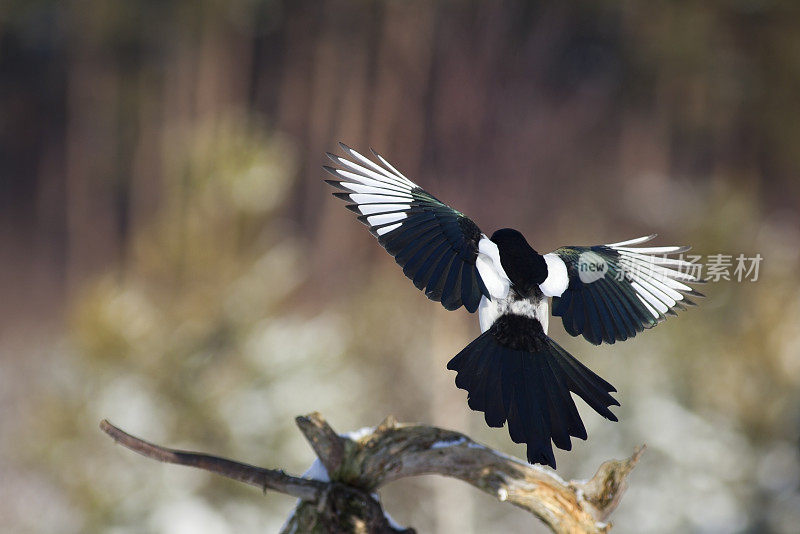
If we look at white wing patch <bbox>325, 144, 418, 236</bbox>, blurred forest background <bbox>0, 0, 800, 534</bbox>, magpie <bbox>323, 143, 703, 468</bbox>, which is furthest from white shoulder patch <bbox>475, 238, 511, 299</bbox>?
blurred forest background <bbox>0, 0, 800, 534</bbox>

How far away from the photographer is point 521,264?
3.56 ft

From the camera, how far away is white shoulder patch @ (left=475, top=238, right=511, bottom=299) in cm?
109

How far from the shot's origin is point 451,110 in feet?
9.45

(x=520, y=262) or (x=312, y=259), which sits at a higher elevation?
(x=312, y=259)

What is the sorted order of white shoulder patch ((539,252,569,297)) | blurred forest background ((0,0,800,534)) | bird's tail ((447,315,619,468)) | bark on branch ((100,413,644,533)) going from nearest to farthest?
1. bird's tail ((447,315,619,468))
2. white shoulder patch ((539,252,569,297))
3. bark on branch ((100,413,644,533))
4. blurred forest background ((0,0,800,534))

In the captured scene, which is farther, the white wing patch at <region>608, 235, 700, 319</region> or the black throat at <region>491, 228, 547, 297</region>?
the white wing patch at <region>608, 235, 700, 319</region>

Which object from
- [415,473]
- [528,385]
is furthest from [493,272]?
[415,473]

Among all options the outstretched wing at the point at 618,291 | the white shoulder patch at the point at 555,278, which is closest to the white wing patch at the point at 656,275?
the outstretched wing at the point at 618,291

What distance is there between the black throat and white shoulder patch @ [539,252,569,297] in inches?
0.5

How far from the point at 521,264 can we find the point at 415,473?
40 centimetres

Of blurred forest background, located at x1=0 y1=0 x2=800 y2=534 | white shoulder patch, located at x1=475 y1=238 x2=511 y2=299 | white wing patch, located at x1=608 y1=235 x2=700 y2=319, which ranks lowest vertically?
white shoulder patch, located at x1=475 y1=238 x2=511 y2=299

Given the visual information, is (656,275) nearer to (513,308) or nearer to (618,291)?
(618,291)

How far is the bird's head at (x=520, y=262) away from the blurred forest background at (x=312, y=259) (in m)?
1.70

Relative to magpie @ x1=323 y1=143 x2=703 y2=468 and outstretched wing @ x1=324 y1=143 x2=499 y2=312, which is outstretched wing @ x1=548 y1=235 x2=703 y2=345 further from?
outstretched wing @ x1=324 y1=143 x2=499 y2=312
